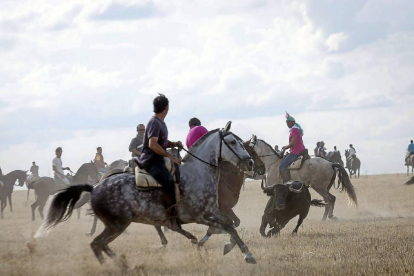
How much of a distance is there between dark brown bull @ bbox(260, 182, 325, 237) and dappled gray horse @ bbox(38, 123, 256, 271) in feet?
13.1

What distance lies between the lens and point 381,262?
9.68m

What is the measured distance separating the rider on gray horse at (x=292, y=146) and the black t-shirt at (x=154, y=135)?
772cm

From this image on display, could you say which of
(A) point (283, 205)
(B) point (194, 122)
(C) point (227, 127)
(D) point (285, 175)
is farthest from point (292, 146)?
(C) point (227, 127)

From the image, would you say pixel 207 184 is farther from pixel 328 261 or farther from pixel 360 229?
pixel 360 229

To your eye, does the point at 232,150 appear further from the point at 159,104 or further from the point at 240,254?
the point at 240,254

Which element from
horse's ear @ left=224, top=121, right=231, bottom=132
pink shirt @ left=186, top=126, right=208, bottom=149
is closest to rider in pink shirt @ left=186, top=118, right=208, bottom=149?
pink shirt @ left=186, top=126, right=208, bottom=149

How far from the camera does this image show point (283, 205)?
14.3m

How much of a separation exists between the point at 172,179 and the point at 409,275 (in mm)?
3298

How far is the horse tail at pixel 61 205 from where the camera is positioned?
1022 centimetres

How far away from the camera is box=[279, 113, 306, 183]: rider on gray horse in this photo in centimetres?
1719

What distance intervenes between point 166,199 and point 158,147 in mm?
763

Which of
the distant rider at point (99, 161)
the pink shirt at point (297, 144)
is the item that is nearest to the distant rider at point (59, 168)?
the distant rider at point (99, 161)

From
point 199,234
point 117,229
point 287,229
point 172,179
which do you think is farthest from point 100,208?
point 287,229

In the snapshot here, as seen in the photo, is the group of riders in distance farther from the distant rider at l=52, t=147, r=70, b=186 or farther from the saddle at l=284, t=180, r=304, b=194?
the distant rider at l=52, t=147, r=70, b=186
